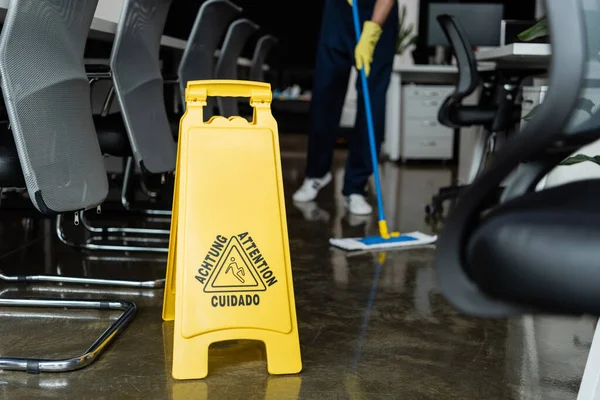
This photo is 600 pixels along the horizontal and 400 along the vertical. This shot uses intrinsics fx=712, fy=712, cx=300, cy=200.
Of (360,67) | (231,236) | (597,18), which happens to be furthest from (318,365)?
(360,67)

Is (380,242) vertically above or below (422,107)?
below

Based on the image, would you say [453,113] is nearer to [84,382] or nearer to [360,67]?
[360,67]

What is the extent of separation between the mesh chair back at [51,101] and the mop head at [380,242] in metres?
1.10

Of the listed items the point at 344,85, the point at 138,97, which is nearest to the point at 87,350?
the point at 138,97

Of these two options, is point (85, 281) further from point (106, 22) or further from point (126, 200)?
point (126, 200)

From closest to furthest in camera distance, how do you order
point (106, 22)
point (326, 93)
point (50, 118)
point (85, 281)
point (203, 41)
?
point (50, 118), point (85, 281), point (106, 22), point (203, 41), point (326, 93)

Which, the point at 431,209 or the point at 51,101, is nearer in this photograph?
Answer: the point at 51,101

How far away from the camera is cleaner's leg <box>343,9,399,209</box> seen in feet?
10.9

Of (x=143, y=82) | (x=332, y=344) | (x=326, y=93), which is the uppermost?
(x=143, y=82)

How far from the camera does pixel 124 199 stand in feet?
9.42

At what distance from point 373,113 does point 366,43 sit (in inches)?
17.7

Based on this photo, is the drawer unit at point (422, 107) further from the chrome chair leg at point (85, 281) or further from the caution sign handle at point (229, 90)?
the caution sign handle at point (229, 90)

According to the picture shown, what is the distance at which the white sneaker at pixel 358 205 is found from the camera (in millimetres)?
3381

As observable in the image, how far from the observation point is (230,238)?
4.61 ft
